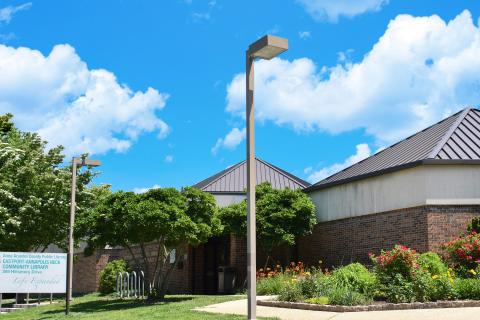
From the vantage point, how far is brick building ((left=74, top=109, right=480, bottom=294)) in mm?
22688

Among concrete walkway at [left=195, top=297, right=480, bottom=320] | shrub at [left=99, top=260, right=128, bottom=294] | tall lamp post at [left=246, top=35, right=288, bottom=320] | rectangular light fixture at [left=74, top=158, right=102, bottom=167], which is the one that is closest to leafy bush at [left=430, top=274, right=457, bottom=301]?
concrete walkway at [left=195, top=297, right=480, bottom=320]

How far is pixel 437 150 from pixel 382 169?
2168mm

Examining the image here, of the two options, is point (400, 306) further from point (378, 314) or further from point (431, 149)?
point (431, 149)

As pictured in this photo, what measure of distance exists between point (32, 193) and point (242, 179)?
10782 millimetres

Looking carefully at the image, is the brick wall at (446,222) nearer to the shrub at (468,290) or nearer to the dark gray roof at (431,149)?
the dark gray roof at (431,149)

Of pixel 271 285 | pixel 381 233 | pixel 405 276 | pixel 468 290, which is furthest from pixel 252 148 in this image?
pixel 381 233

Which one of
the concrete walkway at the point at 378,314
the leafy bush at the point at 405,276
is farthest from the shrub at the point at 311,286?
the leafy bush at the point at 405,276

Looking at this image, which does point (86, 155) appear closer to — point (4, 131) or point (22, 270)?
point (4, 131)

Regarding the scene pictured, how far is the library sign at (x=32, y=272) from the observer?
63.6 feet

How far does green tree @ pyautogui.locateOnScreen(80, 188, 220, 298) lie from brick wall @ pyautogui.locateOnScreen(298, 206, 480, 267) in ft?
18.0

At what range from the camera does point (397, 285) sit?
16.8m

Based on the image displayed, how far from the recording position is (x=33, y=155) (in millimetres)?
32750

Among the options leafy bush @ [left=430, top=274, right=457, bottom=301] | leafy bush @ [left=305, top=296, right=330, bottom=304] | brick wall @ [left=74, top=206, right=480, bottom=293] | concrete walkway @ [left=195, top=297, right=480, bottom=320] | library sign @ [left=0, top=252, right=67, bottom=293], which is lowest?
concrete walkway @ [left=195, top=297, right=480, bottom=320]

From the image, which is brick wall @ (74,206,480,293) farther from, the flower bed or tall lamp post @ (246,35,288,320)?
tall lamp post @ (246,35,288,320)
